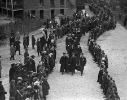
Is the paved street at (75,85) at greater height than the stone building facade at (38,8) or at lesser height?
lesser

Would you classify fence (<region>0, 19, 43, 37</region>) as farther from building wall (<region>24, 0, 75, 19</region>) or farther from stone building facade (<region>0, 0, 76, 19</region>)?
building wall (<region>24, 0, 75, 19</region>)

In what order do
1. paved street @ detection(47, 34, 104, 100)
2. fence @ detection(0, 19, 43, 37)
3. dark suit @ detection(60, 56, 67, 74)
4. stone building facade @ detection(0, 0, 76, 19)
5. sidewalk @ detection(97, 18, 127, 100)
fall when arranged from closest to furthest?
paved street @ detection(47, 34, 104, 100) < sidewalk @ detection(97, 18, 127, 100) < dark suit @ detection(60, 56, 67, 74) < fence @ detection(0, 19, 43, 37) < stone building facade @ detection(0, 0, 76, 19)

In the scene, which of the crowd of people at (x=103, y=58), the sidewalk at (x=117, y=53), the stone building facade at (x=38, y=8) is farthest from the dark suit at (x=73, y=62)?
the stone building facade at (x=38, y=8)

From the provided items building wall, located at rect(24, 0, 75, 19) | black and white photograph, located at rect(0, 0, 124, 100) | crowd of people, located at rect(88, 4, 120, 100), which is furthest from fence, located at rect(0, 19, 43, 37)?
crowd of people, located at rect(88, 4, 120, 100)

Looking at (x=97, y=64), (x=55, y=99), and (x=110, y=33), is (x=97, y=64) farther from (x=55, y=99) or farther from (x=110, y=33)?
(x=110, y=33)

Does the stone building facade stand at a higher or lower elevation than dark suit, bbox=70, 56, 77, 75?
higher

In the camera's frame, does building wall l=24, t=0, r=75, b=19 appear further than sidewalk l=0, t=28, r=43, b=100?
Yes

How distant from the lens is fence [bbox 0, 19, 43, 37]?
140 feet

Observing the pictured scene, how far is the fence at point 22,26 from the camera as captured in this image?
42709 millimetres

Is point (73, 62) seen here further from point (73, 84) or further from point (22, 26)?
point (22, 26)

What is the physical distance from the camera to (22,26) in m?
45.3

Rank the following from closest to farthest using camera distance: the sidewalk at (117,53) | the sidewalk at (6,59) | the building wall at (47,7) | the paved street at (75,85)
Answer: the paved street at (75,85) < the sidewalk at (6,59) < the sidewalk at (117,53) < the building wall at (47,7)

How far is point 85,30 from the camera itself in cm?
4553

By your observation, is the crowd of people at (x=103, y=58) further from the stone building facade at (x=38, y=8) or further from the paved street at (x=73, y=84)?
the stone building facade at (x=38, y=8)
